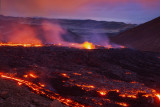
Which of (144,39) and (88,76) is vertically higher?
(144,39)

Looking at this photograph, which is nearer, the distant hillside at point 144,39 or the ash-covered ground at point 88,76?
the ash-covered ground at point 88,76

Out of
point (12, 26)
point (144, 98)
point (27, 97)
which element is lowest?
point (144, 98)

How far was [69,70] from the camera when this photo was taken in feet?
30.0

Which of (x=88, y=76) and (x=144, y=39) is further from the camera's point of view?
(x=144, y=39)

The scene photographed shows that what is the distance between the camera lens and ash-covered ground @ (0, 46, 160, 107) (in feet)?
19.9

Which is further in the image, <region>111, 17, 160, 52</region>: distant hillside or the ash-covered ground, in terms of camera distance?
<region>111, 17, 160, 52</region>: distant hillside

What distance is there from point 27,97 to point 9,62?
5892mm

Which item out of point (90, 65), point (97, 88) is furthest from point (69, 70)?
point (97, 88)

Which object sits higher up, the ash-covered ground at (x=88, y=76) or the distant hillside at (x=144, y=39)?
the distant hillside at (x=144, y=39)

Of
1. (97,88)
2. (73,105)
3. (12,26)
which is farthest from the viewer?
(12,26)

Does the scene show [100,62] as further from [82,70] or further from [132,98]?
[132,98]

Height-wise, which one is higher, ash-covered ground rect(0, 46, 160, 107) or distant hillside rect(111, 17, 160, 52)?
distant hillside rect(111, 17, 160, 52)

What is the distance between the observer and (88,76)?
826 centimetres

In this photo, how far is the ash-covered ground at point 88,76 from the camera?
19.9ft
